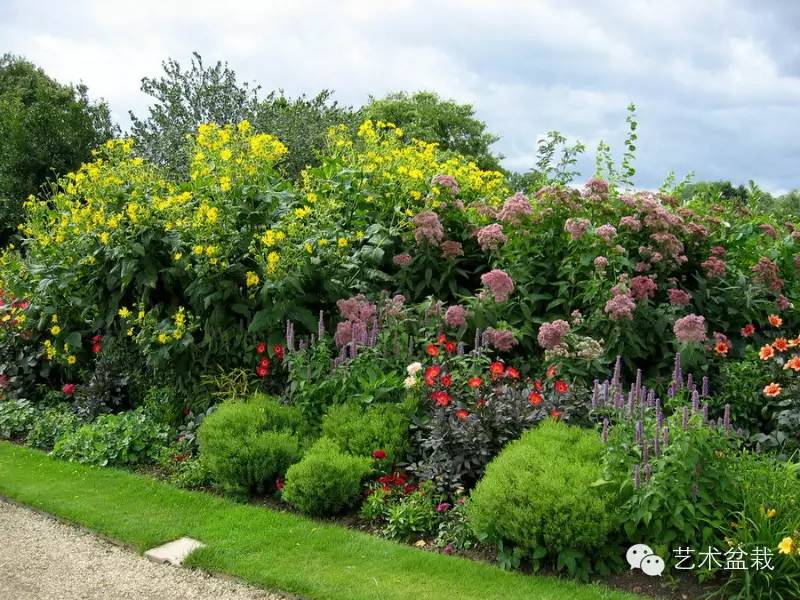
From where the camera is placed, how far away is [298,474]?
4492mm

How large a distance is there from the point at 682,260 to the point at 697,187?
2.72 meters

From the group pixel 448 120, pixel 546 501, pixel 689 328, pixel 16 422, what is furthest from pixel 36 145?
pixel 448 120

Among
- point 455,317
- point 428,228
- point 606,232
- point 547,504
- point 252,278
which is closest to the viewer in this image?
point 547,504

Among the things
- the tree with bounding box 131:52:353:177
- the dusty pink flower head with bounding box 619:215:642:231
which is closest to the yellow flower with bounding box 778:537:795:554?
the dusty pink flower head with bounding box 619:215:642:231

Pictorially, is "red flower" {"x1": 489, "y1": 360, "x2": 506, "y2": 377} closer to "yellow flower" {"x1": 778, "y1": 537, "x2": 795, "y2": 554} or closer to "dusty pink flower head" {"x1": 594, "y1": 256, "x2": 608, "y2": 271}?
"dusty pink flower head" {"x1": 594, "y1": 256, "x2": 608, "y2": 271}

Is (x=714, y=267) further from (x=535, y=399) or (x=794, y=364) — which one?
(x=535, y=399)

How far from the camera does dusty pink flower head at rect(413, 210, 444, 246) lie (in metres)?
6.21

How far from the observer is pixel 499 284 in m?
5.64

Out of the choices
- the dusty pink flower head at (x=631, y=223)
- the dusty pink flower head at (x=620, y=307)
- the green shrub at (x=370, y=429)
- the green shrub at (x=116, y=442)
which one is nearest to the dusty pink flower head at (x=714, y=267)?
the dusty pink flower head at (x=631, y=223)

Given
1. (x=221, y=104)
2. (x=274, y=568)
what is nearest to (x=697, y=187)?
(x=274, y=568)

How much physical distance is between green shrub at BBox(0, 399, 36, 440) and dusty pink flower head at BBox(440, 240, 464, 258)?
3905mm

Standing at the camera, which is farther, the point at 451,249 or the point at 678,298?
the point at 451,249

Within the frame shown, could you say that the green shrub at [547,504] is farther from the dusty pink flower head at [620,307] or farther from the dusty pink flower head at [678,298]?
the dusty pink flower head at [678,298]

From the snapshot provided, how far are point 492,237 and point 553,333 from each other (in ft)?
3.63
